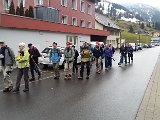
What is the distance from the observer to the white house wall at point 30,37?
22656 mm

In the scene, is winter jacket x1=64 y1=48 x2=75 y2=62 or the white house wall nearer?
winter jacket x1=64 y1=48 x2=75 y2=62

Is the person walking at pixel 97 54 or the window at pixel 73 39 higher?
the window at pixel 73 39

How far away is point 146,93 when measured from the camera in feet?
37.9

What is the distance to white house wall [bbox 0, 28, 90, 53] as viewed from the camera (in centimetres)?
2266

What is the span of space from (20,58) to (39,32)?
15277 millimetres

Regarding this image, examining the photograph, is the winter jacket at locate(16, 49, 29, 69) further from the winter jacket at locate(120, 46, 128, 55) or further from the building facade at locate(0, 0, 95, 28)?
the building facade at locate(0, 0, 95, 28)

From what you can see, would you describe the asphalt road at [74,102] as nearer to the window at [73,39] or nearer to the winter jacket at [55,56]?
the winter jacket at [55,56]

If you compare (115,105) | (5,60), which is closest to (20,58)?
(5,60)

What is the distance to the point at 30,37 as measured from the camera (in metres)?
25.5

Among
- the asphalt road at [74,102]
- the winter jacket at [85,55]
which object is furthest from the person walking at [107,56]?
the asphalt road at [74,102]

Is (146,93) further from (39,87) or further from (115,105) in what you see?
(39,87)

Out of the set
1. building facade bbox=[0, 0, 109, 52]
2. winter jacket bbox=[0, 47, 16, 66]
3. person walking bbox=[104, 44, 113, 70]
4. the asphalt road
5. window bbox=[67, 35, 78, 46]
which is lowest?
the asphalt road

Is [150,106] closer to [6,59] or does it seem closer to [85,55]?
[6,59]

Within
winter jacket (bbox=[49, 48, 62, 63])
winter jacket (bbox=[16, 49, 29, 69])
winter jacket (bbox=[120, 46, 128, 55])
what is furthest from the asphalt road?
winter jacket (bbox=[120, 46, 128, 55])
